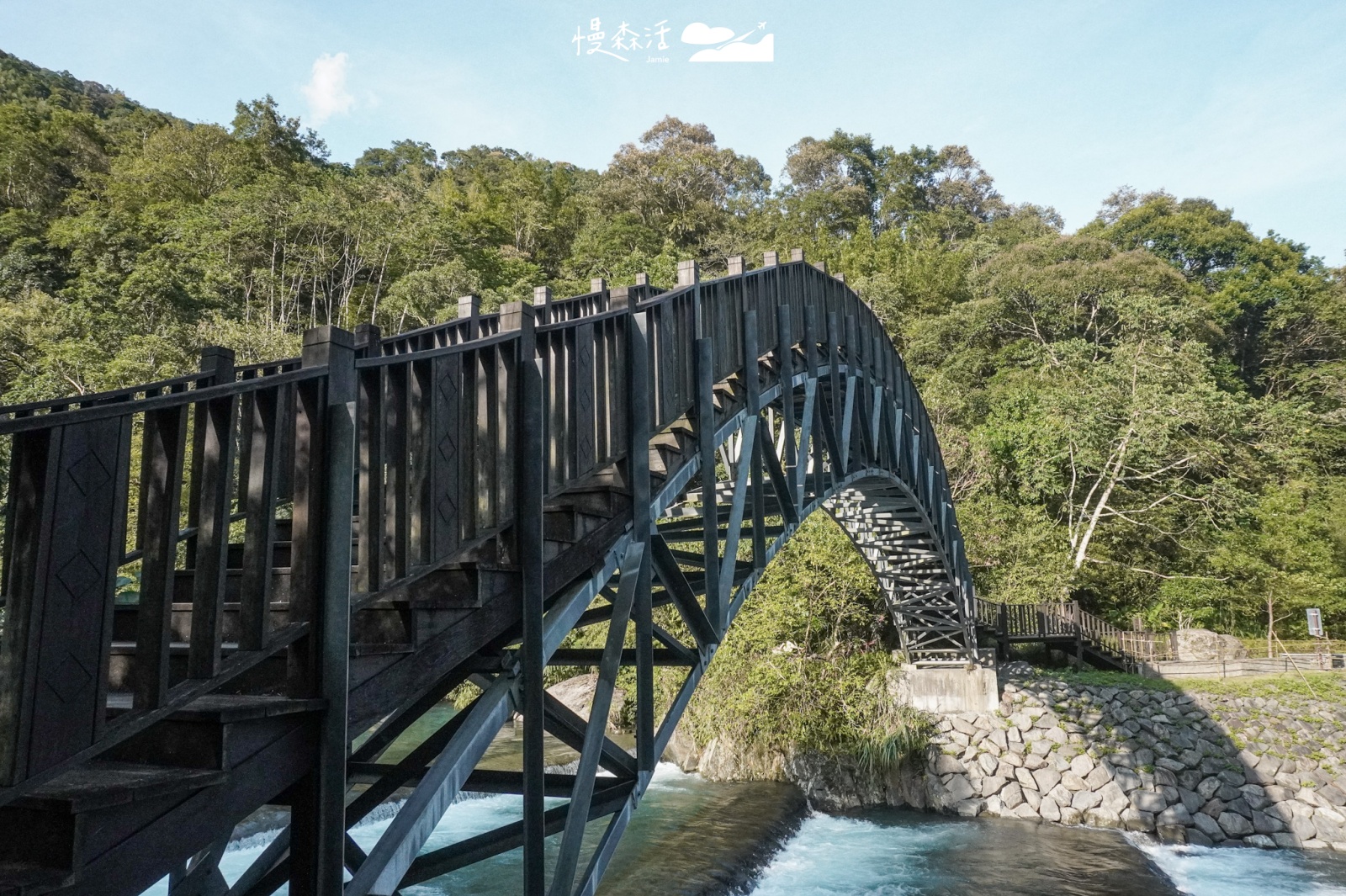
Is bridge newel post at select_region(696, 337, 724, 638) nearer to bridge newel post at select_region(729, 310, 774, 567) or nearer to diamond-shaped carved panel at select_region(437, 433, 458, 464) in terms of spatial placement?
bridge newel post at select_region(729, 310, 774, 567)

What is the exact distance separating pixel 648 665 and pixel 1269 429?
33.1 meters

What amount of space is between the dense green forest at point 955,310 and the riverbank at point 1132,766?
320 cm

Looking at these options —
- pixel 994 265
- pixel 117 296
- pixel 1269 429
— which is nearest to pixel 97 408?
pixel 117 296

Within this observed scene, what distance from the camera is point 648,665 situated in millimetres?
5035

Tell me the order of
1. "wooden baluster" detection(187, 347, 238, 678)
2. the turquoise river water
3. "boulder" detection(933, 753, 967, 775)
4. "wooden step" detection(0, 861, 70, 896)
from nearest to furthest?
1. "wooden step" detection(0, 861, 70, 896)
2. "wooden baluster" detection(187, 347, 238, 678)
3. the turquoise river water
4. "boulder" detection(933, 753, 967, 775)

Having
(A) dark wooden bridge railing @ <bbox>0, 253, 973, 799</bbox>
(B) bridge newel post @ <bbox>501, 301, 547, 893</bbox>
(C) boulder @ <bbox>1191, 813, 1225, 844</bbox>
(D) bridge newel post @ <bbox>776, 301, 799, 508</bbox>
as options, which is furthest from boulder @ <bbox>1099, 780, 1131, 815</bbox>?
(B) bridge newel post @ <bbox>501, 301, 547, 893</bbox>

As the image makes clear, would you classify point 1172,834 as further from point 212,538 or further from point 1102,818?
point 212,538

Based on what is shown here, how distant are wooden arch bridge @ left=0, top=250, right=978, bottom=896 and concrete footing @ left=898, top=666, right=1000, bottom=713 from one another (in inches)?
568

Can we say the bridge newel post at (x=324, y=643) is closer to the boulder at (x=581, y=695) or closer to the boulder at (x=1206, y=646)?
the boulder at (x=581, y=695)

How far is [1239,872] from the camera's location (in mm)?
14422

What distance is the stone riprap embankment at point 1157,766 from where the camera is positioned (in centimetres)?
1622

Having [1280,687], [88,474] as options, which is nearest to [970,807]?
[1280,687]

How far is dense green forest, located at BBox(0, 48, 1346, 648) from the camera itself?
26.6 meters

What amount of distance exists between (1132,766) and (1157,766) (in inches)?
18.8
